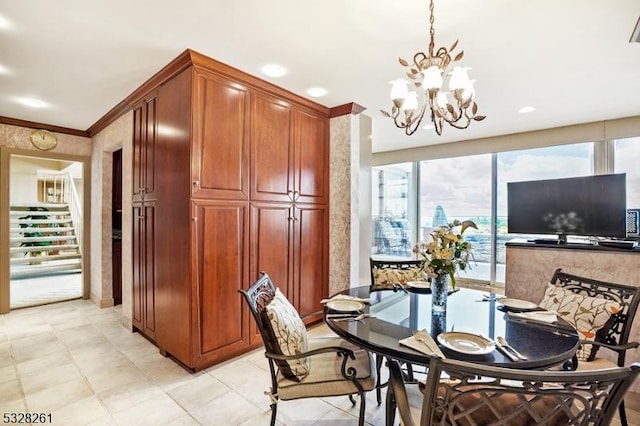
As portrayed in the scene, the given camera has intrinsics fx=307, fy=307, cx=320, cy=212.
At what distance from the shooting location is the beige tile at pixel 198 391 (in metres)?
2.15

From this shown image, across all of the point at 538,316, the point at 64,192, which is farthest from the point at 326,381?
the point at 64,192

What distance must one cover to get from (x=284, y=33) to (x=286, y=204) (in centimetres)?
159

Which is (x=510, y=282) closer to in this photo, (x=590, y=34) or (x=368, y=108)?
(x=590, y=34)

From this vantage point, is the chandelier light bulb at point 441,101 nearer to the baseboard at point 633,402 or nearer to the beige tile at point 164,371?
the baseboard at point 633,402

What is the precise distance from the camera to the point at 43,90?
3090 millimetres

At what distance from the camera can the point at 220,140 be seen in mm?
2637

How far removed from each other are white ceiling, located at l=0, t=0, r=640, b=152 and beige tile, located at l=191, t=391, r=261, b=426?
2.58 m

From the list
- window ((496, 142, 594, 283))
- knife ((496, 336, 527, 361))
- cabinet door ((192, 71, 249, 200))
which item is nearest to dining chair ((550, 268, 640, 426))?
knife ((496, 336, 527, 361))

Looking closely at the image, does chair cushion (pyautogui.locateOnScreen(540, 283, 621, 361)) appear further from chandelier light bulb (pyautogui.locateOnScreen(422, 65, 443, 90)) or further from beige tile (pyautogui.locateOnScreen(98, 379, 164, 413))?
beige tile (pyautogui.locateOnScreen(98, 379, 164, 413))

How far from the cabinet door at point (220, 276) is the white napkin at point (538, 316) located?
2108 mm

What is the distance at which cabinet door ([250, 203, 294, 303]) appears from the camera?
9.63ft

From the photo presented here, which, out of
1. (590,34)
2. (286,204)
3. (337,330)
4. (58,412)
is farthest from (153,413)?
(590,34)

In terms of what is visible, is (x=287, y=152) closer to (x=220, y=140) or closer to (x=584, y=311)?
(x=220, y=140)

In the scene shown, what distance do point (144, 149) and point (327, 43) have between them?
2113 millimetres
